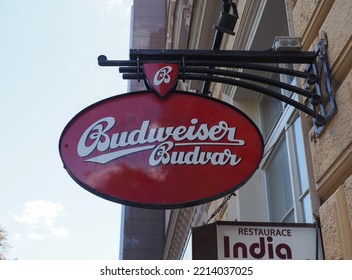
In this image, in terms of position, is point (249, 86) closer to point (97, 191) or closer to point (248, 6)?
point (97, 191)

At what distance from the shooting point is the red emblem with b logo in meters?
4.19

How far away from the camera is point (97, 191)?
3850 millimetres

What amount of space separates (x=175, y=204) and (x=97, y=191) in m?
0.55

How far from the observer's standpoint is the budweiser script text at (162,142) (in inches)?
157

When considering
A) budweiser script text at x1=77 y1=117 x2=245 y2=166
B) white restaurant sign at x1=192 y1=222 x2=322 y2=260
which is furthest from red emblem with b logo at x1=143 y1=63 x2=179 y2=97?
white restaurant sign at x1=192 y1=222 x2=322 y2=260

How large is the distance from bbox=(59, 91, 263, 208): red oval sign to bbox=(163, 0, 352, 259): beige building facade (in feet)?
1.74

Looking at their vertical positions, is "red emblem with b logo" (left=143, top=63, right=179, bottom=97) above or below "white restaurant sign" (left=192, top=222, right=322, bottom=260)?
above

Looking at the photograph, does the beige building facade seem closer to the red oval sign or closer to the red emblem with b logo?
the red oval sign

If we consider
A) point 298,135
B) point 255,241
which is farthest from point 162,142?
point 298,135

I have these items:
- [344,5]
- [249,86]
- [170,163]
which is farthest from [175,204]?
[344,5]

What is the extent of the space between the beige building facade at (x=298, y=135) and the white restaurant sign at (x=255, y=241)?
0.15 metres

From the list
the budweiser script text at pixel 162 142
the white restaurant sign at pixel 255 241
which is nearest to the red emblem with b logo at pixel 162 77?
the budweiser script text at pixel 162 142

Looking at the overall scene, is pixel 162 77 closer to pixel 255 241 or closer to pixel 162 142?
pixel 162 142

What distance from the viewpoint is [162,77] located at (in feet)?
13.8
